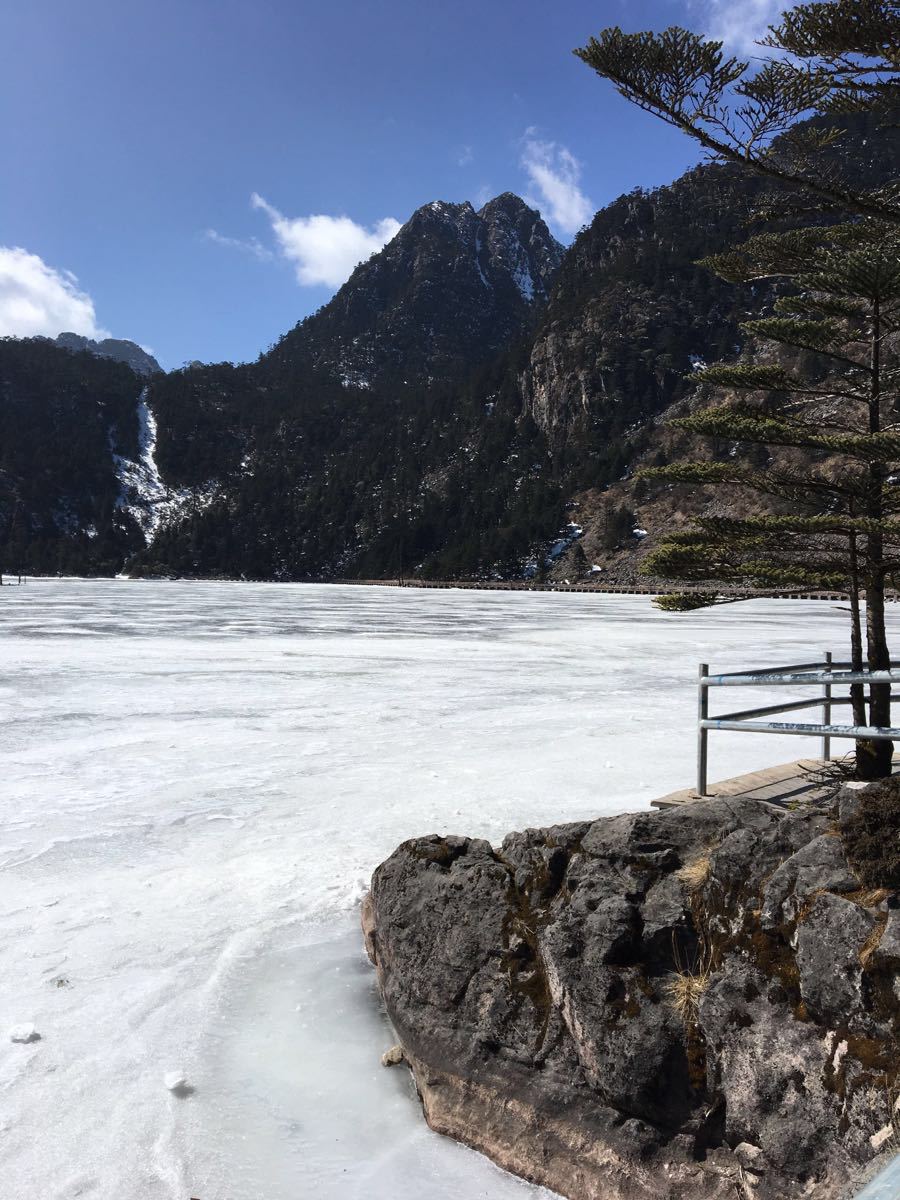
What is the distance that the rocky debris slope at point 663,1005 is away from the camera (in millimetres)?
2861

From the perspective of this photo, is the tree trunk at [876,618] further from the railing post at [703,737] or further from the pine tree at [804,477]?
the railing post at [703,737]

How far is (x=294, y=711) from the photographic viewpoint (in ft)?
41.4

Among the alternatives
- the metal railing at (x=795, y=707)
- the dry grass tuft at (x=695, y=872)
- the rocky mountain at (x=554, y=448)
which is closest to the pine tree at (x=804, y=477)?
the metal railing at (x=795, y=707)

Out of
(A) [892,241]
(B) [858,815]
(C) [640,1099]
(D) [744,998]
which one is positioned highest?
(A) [892,241]

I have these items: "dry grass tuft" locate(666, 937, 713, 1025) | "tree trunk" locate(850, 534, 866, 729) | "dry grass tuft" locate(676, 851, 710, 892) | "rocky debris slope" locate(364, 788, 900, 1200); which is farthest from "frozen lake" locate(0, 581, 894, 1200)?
"tree trunk" locate(850, 534, 866, 729)

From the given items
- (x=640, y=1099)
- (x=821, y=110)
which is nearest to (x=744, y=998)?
(x=640, y=1099)

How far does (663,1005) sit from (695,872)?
1.98ft

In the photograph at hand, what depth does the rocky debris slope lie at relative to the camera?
2.86 meters

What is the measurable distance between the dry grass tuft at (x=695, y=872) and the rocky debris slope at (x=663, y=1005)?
1 centimetres

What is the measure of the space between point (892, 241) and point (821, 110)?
7.56 ft

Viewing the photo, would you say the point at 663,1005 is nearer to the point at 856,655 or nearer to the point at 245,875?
the point at 245,875

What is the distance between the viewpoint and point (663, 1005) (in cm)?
339

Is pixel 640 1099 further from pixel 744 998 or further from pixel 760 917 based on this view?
pixel 760 917

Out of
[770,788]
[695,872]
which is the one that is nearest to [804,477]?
[770,788]
